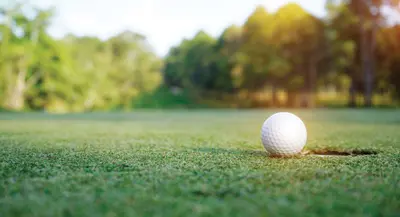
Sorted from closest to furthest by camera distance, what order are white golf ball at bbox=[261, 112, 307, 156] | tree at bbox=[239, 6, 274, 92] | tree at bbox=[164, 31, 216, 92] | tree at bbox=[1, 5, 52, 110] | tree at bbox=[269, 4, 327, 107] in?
white golf ball at bbox=[261, 112, 307, 156]
tree at bbox=[1, 5, 52, 110]
tree at bbox=[269, 4, 327, 107]
tree at bbox=[239, 6, 274, 92]
tree at bbox=[164, 31, 216, 92]

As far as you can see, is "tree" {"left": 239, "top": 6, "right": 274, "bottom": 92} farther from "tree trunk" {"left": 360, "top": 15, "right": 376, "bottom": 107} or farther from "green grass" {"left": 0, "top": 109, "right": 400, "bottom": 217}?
"green grass" {"left": 0, "top": 109, "right": 400, "bottom": 217}

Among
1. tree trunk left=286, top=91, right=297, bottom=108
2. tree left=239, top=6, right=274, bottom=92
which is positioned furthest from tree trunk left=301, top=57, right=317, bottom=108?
tree left=239, top=6, right=274, bottom=92

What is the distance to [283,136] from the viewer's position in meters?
4.49

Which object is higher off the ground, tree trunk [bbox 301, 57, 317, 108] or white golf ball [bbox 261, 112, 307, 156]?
tree trunk [bbox 301, 57, 317, 108]

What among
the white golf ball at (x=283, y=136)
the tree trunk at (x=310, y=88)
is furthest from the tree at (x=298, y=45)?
the white golf ball at (x=283, y=136)

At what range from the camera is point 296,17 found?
35938 millimetres

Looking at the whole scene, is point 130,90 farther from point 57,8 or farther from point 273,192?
point 273,192

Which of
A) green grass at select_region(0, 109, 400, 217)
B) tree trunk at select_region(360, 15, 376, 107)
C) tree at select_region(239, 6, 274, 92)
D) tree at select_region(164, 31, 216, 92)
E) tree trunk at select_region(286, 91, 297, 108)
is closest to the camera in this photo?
green grass at select_region(0, 109, 400, 217)

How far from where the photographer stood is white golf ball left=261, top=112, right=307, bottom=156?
177 inches

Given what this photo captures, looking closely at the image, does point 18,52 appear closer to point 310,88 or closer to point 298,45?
point 298,45

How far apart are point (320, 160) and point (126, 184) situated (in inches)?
88.9

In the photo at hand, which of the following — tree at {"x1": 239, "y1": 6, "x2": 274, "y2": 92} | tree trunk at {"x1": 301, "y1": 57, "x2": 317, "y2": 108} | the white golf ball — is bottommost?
the white golf ball

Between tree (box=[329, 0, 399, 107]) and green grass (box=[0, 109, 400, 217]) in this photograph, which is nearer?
green grass (box=[0, 109, 400, 217])

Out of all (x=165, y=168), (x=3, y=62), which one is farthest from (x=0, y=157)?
(x=3, y=62)
